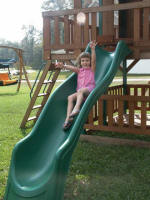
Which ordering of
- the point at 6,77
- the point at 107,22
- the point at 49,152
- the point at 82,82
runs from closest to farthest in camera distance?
1. the point at 49,152
2. the point at 82,82
3. the point at 107,22
4. the point at 6,77

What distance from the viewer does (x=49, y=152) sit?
13.4 feet

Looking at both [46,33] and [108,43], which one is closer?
[108,43]

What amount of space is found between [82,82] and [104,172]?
1.54 meters

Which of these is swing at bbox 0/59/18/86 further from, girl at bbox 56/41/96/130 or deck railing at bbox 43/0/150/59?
girl at bbox 56/41/96/130

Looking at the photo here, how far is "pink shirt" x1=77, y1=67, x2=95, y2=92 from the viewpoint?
15.7ft

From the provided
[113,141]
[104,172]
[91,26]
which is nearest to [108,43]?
[91,26]

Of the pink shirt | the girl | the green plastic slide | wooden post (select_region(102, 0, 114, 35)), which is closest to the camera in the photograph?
the green plastic slide

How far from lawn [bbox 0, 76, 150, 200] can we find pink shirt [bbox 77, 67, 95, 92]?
4.28 ft

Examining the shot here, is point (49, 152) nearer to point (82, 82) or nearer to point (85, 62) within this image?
point (82, 82)

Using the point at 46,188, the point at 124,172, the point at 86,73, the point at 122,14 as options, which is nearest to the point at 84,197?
the point at 46,188

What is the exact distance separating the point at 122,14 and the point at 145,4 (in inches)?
133

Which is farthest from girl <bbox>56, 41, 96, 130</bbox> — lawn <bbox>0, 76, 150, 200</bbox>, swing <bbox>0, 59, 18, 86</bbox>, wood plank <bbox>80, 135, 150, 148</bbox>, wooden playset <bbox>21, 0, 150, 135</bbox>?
swing <bbox>0, 59, 18, 86</bbox>

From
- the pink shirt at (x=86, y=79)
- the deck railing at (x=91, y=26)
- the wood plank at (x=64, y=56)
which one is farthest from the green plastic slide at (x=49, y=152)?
the wood plank at (x=64, y=56)

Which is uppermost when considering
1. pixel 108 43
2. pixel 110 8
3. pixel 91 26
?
pixel 110 8
